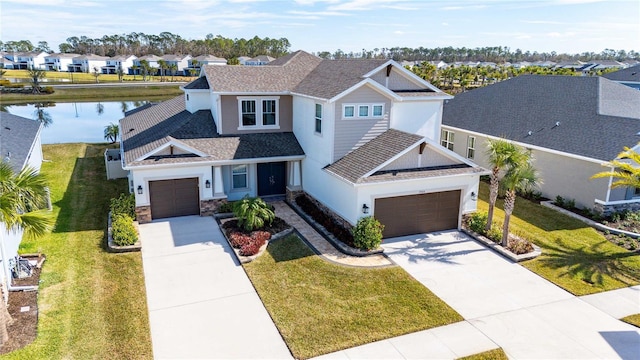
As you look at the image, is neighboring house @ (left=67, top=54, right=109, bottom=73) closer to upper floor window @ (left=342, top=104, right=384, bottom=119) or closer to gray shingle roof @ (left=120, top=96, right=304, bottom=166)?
gray shingle roof @ (left=120, top=96, right=304, bottom=166)

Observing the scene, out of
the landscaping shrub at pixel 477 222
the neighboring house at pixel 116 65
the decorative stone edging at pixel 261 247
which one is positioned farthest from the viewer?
the neighboring house at pixel 116 65

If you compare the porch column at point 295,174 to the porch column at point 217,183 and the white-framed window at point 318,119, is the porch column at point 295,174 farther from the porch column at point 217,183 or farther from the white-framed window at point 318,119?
the porch column at point 217,183

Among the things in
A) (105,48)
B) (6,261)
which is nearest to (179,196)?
(6,261)

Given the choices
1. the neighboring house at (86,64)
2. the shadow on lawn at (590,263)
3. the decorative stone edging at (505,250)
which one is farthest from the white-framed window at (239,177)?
the neighboring house at (86,64)

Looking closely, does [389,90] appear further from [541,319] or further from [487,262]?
[541,319]

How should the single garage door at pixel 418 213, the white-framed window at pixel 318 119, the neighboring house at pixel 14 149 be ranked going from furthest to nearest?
the white-framed window at pixel 318 119 → the single garage door at pixel 418 213 → the neighboring house at pixel 14 149

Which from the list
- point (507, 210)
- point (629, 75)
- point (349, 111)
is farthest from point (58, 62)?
point (507, 210)
